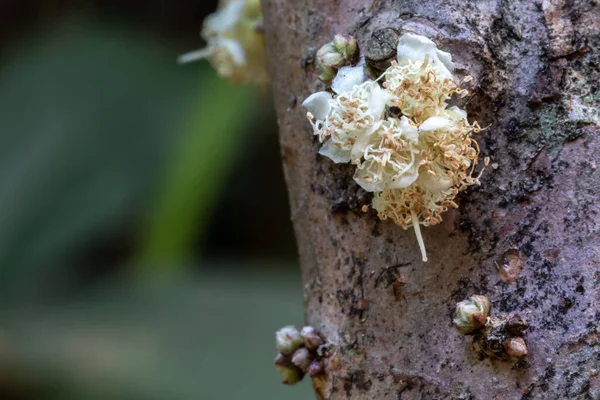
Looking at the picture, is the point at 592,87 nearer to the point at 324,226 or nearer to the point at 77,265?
the point at 324,226

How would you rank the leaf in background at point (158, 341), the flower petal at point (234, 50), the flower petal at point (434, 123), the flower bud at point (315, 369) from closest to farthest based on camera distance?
the flower petal at point (434, 123), the flower bud at point (315, 369), the flower petal at point (234, 50), the leaf in background at point (158, 341)

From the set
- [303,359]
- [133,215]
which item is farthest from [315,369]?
[133,215]

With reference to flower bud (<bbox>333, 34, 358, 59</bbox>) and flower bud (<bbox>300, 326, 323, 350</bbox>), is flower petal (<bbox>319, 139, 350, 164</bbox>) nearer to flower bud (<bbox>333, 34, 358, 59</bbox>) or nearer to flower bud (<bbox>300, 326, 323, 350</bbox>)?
flower bud (<bbox>333, 34, 358, 59</bbox>)

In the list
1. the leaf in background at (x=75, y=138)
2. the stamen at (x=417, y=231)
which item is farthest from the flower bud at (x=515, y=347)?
the leaf in background at (x=75, y=138)

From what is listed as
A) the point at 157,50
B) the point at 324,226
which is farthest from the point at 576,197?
the point at 157,50

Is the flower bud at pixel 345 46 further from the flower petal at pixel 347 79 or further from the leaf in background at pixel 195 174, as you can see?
the leaf in background at pixel 195 174

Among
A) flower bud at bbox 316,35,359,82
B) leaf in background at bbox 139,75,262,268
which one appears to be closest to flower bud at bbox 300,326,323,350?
flower bud at bbox 316,35,359,82
